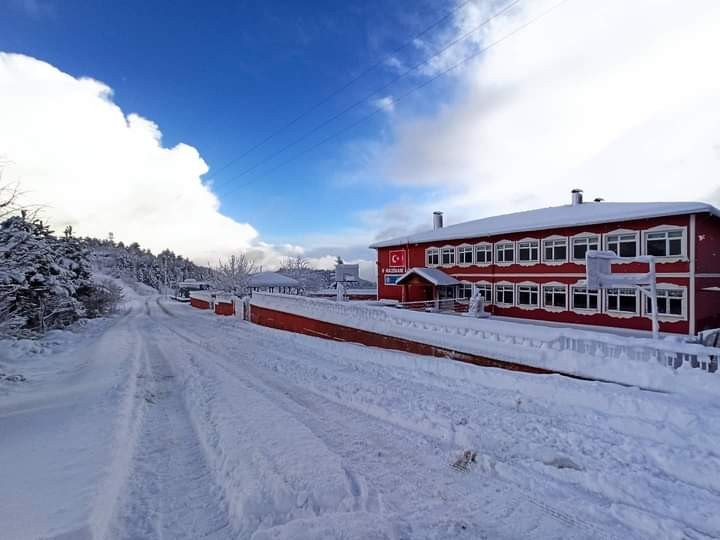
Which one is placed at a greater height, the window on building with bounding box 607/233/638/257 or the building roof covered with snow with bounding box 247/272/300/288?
the window on building with bounding box 607/233/638/257

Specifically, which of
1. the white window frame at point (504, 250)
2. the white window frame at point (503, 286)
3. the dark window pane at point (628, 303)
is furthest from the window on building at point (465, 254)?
the dark window pane at point (628, 303)

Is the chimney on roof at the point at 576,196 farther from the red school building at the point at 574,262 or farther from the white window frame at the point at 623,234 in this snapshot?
the white window frame at the point at 623,234

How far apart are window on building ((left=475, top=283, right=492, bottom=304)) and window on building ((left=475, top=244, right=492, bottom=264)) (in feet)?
5.00

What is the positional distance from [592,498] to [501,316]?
780 inches

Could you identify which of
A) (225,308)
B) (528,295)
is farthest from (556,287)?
(225,308)

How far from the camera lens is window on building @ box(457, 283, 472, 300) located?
2510 centimetres

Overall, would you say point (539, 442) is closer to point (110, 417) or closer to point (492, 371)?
point (492, 371)

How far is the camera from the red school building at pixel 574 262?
53.0ft

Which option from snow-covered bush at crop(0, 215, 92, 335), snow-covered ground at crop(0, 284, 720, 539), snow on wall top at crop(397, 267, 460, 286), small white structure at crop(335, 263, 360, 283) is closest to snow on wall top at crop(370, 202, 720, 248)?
snow on wall top at crop(397, 267, 460, 286)

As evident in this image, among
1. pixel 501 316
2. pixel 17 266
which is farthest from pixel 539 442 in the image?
pixel 501 316

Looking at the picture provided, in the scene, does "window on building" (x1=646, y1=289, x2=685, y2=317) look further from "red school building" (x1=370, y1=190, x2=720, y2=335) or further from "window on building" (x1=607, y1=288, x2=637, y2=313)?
"window on building" (x1=607, y1=288, x2=637, y2=313)

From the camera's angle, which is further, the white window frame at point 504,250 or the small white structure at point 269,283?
the small white structure at point 269,283

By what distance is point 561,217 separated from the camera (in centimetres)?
2100

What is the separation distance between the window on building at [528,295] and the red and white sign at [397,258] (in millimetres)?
10031
